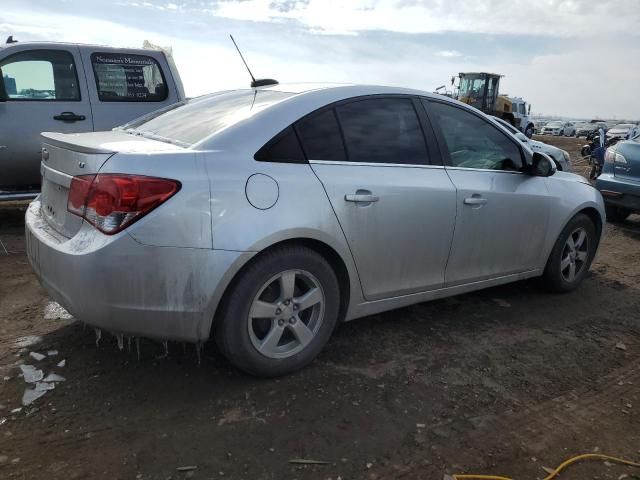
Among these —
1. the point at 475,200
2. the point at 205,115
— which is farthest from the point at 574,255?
the point at 205,115

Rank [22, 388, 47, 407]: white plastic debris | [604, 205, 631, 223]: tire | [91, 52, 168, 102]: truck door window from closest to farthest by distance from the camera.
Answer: [22, 388, 47, 407]: white plastic debris, [91, 52, 168, 102]: truck door window, [604, 205, 631, 223]: tire

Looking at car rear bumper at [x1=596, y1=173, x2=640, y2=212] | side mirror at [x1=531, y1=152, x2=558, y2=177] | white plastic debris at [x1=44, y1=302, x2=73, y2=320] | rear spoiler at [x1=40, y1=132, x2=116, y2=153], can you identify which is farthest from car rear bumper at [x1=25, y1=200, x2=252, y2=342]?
car rear bumper at [x1=596, y1=173, x2=640, y2=212]

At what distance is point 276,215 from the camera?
272 centimetres

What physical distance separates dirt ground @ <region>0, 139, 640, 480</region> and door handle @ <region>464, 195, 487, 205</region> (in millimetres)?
907

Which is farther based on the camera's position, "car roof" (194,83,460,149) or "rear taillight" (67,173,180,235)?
"car roof" (194,83,460,149)

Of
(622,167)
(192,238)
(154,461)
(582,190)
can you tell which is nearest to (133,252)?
(192,238)

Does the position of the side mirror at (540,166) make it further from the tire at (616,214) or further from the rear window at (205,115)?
the tire at (616,214)

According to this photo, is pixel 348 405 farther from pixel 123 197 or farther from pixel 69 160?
pixel 69 160

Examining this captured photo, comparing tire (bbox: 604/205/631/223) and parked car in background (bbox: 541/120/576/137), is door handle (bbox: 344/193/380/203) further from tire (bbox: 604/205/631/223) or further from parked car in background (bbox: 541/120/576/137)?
parked car in background (bbox: 541/120/576/137)

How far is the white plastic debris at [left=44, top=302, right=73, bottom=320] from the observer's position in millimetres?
3703

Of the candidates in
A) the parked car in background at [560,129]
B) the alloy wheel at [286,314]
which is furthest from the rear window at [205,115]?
the parked car in background at [560,129]

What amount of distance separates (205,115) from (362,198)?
1.07 m

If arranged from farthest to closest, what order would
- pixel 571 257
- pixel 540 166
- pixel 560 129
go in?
pixel 560 129
pixel 571 257
pixel 540 166

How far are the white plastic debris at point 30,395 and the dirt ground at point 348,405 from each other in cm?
4
